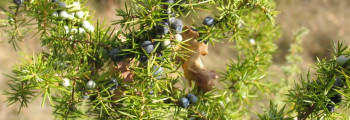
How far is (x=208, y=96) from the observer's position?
19.6 inches

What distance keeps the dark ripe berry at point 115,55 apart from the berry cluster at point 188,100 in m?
0.11

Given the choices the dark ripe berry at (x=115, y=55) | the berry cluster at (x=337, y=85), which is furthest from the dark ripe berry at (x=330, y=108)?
the dark ripe berry at (x=115, y=55)

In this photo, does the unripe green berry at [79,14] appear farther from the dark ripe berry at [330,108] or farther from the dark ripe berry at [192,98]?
the dark ripe berry at [330,108]

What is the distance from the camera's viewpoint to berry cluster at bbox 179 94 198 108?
1.47ft

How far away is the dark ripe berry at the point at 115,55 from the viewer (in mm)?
401

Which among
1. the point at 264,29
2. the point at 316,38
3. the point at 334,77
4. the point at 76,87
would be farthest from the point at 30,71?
the point at 316,38

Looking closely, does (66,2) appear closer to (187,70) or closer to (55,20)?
(55,20)

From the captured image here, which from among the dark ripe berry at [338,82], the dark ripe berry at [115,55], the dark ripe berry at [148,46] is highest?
the dark ripe berry at [148,46]

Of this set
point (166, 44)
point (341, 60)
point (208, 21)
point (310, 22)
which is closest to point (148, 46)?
point (166, 44)

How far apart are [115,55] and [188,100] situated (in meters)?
0.14

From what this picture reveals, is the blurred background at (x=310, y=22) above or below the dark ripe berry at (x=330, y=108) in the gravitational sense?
above

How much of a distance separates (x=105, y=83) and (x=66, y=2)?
0.47ft

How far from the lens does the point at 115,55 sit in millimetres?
398

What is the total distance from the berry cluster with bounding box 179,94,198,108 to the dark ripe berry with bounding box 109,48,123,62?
0.11 meters
